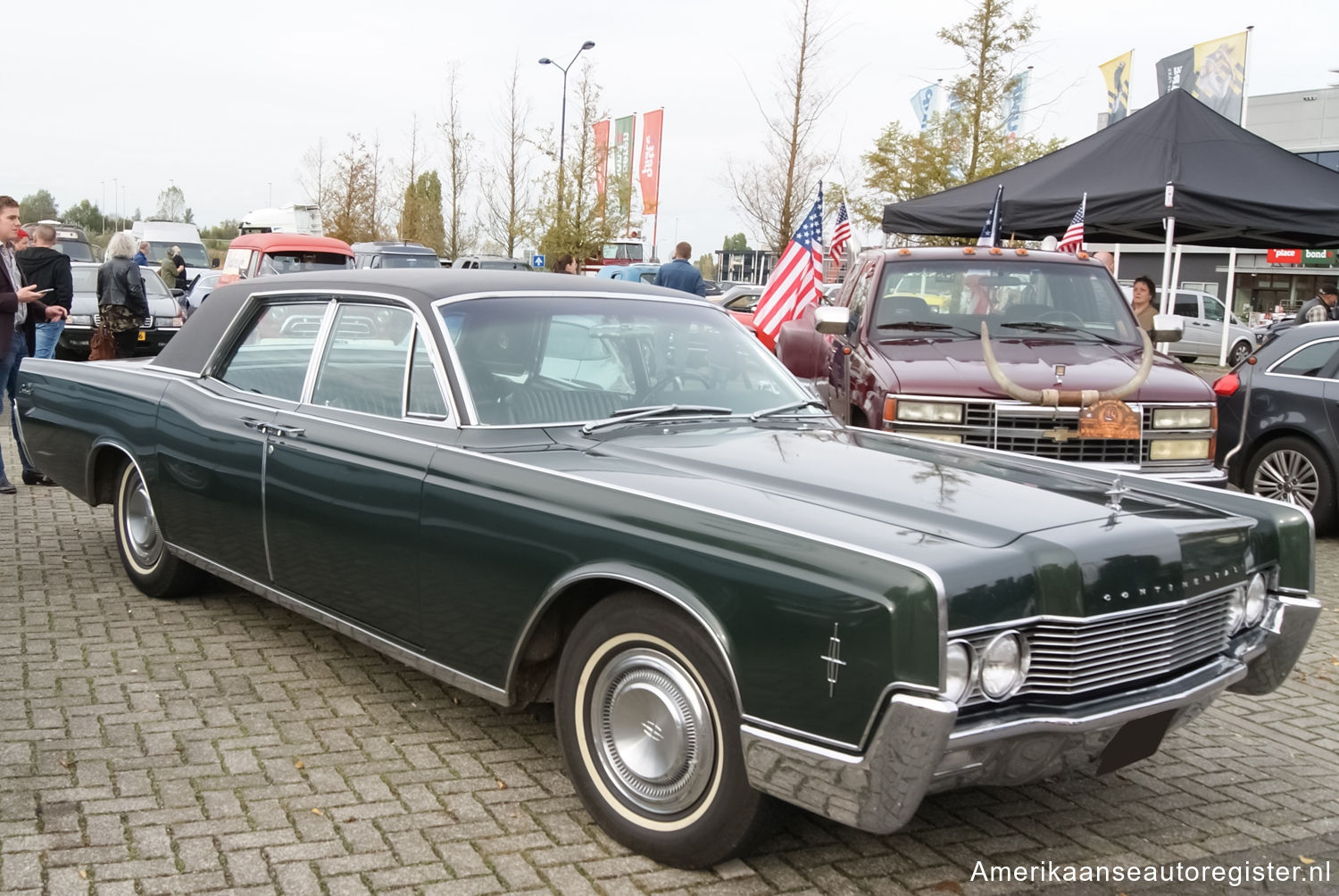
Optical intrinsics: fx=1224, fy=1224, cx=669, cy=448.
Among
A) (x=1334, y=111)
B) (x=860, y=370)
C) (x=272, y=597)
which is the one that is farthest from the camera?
(x=1334, y=111)

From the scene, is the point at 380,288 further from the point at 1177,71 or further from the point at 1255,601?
the point at 1177,71

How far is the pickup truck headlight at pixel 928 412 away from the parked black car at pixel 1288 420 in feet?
9.90

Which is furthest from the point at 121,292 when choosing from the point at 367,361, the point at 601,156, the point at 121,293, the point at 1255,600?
the point at 601,156

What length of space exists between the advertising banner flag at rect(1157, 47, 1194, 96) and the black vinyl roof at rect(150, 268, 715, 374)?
2194 centimetres

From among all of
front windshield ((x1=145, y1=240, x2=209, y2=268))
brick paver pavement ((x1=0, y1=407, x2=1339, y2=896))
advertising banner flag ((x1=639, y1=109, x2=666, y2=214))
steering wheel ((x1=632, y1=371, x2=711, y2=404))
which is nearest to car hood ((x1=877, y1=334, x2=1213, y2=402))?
brick paver pavement ((x1=0, y1=407, x2=1339, y2=896))

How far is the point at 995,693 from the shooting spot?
113 inches

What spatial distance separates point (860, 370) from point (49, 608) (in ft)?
15.3

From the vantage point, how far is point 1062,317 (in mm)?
7996

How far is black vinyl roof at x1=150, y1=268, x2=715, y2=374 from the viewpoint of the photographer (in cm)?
446

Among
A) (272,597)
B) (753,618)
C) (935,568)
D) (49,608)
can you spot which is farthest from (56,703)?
(935,568)

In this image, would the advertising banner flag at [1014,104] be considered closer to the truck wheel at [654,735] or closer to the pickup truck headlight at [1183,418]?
the pickup truck headlight at [1183,418]

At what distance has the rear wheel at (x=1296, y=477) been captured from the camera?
8.53m

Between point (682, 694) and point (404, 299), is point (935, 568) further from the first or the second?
point (404, 299)

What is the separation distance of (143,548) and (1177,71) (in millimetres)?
23620
